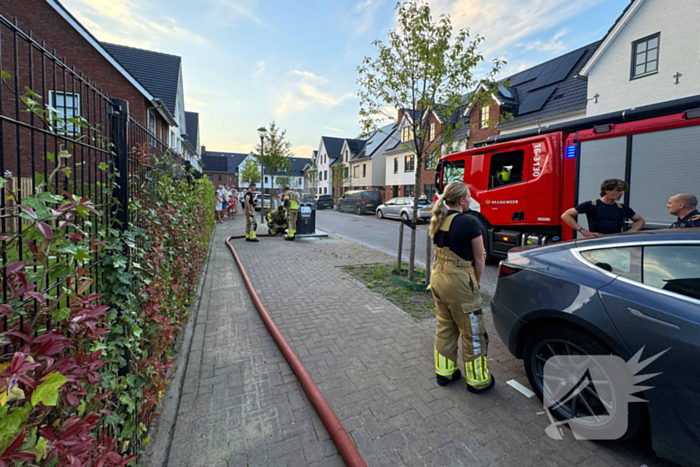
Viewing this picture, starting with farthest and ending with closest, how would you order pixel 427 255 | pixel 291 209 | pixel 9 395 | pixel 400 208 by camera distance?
pixel 400 208 → pixel 291 209 → pixel 427 255 → pixel 9 395

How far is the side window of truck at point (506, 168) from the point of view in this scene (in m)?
7.21

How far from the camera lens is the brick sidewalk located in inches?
92.4

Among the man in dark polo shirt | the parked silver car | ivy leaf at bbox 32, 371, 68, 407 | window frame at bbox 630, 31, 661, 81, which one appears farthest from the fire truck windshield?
window frame at bbox 630, 31, 661, 81

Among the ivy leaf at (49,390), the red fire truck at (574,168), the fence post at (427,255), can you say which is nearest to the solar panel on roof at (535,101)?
the red fire truck at (574,168)

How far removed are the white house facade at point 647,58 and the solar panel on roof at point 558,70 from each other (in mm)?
3348

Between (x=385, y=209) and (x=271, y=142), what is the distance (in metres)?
9.38

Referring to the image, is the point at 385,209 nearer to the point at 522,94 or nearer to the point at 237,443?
the point at 522,94

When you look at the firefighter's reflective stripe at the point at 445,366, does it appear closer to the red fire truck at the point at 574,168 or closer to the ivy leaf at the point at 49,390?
the ivy leaf at the point at 49,390

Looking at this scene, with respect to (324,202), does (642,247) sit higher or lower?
lower

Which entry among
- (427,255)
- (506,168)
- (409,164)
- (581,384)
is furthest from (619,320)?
(409,164)

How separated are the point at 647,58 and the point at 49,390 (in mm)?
18873

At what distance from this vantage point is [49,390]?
1.03 metres

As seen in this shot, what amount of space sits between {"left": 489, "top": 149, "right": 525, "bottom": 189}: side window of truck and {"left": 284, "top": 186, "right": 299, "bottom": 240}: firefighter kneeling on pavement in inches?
252

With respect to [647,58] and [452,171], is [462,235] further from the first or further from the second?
[647,58]
